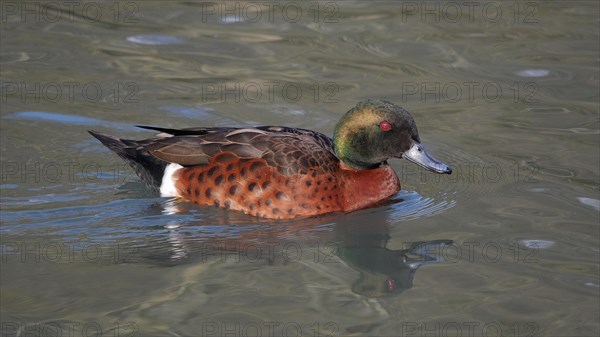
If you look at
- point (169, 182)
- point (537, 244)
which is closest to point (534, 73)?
point (537, 244)

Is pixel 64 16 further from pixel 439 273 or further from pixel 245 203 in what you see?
pixel 439 273

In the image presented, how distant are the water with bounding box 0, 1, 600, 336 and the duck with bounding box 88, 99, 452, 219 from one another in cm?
13

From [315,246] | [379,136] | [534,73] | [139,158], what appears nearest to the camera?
[315,246]

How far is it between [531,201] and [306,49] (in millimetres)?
4016

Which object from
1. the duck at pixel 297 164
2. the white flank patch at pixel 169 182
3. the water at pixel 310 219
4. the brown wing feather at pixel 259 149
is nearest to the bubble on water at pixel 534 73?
the water at pixel 310 219

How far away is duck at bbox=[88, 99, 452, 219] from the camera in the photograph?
7523 millimetres

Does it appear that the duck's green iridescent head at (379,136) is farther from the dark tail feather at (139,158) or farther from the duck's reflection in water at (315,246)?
the dark tail feather at (139,158)

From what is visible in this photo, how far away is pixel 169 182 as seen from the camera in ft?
26.3

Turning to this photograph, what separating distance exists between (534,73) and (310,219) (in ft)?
13.7

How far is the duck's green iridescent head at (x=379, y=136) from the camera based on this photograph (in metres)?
7.61

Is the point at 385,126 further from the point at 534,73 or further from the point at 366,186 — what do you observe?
the point at 534,73

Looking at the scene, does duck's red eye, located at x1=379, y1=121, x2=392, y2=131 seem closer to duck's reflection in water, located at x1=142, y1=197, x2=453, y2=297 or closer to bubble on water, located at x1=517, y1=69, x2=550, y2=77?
duck's reflection in water, located at x1=142, y1=197, x2=453, y2=297

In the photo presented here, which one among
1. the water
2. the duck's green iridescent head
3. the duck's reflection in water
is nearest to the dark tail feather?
the water

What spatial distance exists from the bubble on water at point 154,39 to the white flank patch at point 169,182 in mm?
3504
